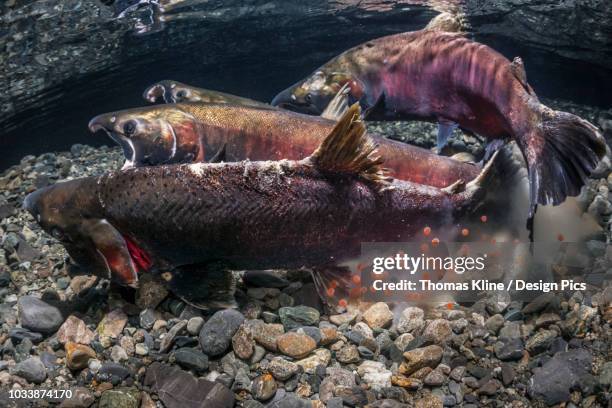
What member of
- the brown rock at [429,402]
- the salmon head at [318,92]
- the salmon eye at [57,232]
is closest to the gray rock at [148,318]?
the salmon eye at [57,232]

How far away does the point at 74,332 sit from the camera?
2961 millimetres

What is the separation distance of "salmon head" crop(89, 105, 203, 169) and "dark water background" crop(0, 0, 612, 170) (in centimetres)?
486

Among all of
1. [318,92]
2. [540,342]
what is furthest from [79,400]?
[318,92]

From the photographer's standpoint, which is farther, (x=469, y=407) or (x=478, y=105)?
(x=478, y=105)

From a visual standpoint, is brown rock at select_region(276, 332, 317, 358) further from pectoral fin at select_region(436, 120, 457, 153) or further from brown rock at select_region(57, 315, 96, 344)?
pectoral fin at select_region(436, 120, 457, 153)

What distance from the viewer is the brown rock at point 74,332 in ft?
9.57

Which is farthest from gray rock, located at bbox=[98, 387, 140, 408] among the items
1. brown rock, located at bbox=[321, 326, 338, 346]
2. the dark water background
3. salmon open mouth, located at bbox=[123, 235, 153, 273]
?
the dark water background

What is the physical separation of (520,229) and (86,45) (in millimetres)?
7778

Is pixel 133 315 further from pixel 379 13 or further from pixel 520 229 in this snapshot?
pixel 379 13

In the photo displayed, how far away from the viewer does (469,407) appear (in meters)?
2.21

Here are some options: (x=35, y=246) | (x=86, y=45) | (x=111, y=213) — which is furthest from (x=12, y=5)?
(x=111, y=213)

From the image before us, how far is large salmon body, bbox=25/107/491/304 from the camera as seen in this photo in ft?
9.46

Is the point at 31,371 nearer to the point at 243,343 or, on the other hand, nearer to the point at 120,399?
the point at 120,399

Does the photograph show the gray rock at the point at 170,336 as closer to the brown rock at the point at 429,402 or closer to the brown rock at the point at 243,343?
the brown rock at the point at 243,343
